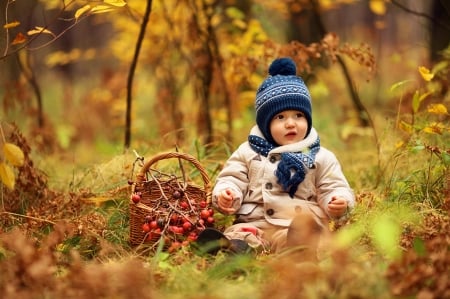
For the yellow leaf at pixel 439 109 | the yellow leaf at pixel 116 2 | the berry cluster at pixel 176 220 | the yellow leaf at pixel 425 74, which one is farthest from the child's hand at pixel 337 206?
the yellow leaf at pixel 116 2

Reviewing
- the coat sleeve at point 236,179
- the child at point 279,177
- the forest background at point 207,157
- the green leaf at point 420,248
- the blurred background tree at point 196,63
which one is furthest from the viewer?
the blurred background tree at point 196,63

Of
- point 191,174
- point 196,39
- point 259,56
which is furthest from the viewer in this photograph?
point 196,39

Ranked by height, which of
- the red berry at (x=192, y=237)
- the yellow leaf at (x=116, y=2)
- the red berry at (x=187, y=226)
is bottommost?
the red berry at (x=192, y=237)

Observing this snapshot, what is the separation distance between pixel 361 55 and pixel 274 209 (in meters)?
1.63

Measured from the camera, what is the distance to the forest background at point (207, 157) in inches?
91.8

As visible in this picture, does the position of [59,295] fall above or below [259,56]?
below

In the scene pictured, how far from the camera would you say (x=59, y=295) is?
2305 millimetres

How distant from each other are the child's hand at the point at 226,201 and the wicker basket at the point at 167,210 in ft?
0.23

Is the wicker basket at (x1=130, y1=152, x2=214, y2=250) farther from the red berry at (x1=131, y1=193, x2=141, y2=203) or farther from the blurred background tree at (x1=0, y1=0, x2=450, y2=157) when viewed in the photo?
the blurred background tree at (x1=0, y1=0, x2=450, y2=157)

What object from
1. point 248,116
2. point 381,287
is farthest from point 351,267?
point 248,116

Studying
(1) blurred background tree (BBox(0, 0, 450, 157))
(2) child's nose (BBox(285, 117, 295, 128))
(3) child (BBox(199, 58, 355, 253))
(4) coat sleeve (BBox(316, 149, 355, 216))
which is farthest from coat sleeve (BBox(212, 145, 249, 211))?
(1) blurred background tree (BBox(0, 0, 450, 157))

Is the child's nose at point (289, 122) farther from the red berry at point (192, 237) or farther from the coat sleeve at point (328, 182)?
the red berry at point (192, 237)

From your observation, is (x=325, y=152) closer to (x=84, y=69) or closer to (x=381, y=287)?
(x=381, y=287)

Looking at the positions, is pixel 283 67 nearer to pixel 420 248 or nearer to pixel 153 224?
pixel 153 224
